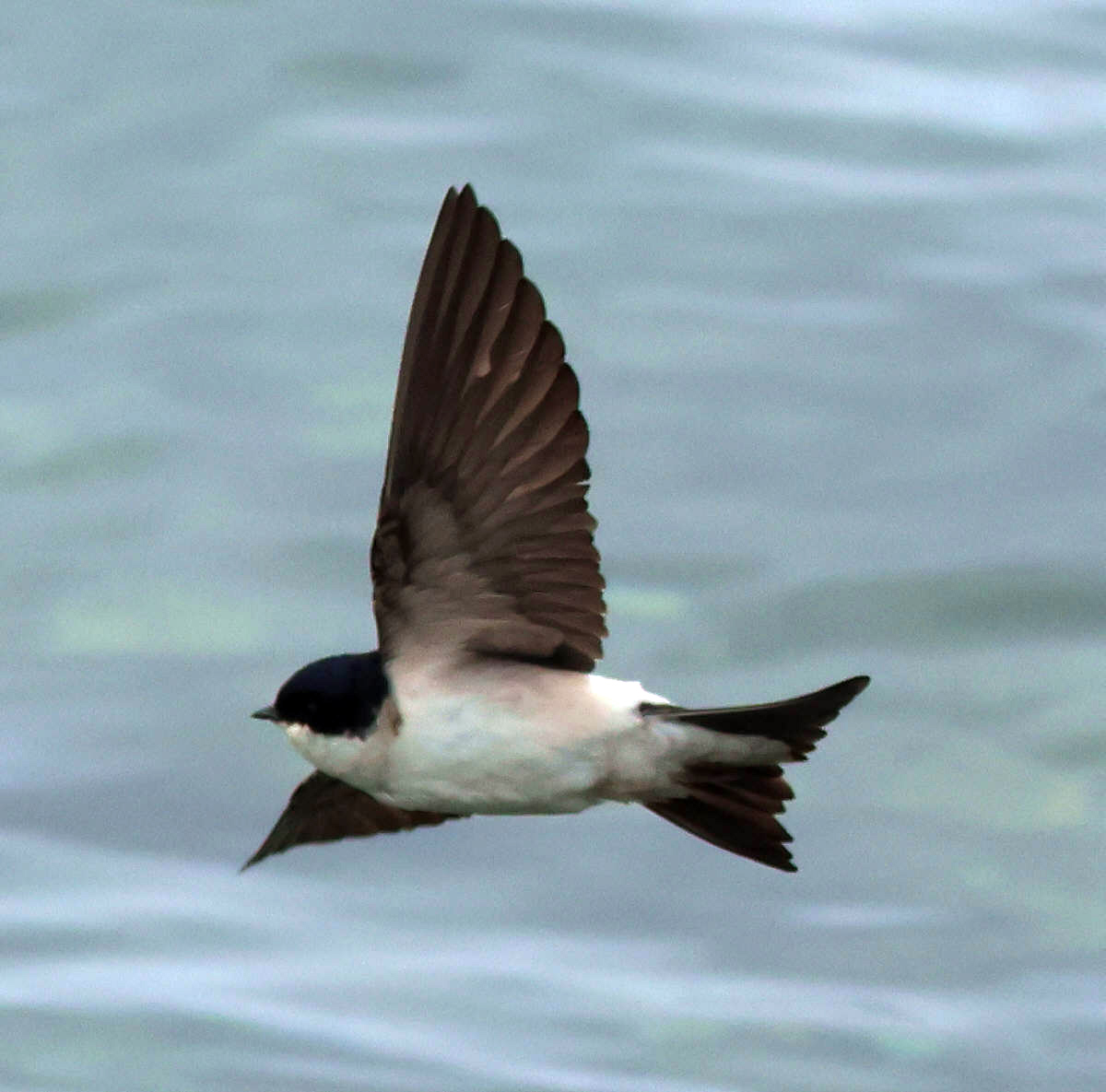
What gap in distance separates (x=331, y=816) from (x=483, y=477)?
64cm

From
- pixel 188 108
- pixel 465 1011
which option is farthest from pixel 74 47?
pixel 465 1011

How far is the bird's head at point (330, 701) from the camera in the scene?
3645 mm

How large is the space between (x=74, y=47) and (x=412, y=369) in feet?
12.1

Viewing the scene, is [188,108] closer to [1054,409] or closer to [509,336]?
[1054,409]

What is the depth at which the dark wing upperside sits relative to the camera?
139 inches

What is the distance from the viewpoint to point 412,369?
11.8 feet

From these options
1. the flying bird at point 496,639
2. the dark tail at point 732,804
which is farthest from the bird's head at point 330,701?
the dark tail at point 732,804

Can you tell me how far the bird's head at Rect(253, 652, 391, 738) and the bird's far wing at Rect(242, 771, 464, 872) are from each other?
372 mm

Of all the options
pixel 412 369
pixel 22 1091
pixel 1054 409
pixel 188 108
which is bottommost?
pixel 22 1091

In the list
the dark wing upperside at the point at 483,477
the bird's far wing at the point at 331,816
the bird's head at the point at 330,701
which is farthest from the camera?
the bird's far wing at the point at 331,816

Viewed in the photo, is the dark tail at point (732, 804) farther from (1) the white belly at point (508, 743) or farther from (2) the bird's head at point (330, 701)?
(2) the bird's head at point (330, 701)

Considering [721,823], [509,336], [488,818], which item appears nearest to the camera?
[509,336]

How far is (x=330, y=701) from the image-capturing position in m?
3.64

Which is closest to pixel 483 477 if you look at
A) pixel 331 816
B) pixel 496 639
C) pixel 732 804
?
pixel 496 639
